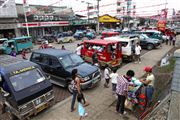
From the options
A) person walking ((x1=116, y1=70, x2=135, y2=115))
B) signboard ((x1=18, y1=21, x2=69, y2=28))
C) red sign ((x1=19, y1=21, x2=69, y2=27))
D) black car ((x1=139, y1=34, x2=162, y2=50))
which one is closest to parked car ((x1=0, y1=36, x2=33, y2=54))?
red sign ((x1=19, y1=21, x2=69, y2=27))

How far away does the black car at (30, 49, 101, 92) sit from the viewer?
744cm

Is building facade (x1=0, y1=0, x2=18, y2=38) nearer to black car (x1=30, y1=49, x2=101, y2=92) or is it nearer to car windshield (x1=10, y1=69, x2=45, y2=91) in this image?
black car (x1=30, y1=49, x2=101, y2=92)

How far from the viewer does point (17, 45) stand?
18453 mm

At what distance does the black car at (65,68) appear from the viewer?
293 inches

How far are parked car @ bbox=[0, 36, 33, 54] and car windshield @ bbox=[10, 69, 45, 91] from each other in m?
13.7

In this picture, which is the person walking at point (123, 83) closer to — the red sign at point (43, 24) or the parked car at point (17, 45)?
the parked car at point (17, 45)

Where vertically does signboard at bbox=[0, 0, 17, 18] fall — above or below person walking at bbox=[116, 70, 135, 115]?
above

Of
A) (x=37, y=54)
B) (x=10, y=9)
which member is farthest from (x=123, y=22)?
(x=37, y=54)

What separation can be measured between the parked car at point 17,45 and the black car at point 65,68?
37.4 ft

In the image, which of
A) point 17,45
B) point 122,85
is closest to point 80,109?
point 122,85

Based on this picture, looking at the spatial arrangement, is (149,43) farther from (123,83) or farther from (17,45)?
(17,45)

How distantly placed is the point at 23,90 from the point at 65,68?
103 inches

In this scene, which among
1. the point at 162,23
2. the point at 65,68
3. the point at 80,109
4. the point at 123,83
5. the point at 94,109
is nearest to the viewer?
the point at 123,83

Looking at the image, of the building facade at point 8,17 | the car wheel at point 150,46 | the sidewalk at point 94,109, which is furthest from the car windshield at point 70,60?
the building facade at point 8,17
